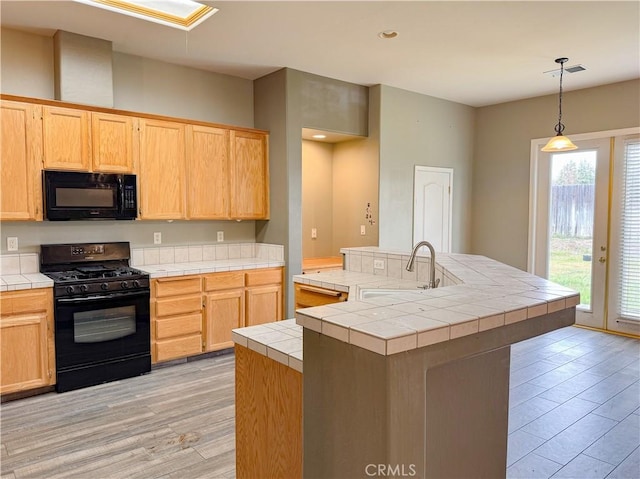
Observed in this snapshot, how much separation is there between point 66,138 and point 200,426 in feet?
8.22

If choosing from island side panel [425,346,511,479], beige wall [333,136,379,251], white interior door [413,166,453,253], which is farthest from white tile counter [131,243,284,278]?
island side panel [425,346,511,479]

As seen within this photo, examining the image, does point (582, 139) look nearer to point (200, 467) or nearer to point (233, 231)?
point (233, 231)

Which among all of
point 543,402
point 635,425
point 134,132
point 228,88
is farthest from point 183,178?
point 635,425

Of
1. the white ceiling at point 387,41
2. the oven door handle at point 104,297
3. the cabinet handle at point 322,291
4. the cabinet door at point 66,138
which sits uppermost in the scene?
the white ceiling at point 387,41

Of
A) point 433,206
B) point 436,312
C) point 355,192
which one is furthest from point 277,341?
point 433,206

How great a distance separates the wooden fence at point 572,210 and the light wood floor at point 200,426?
1868mm

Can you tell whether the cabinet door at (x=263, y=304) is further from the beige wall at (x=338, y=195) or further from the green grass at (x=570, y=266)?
the green grass at (x=570, y=266)

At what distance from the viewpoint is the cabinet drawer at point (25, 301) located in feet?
10.3

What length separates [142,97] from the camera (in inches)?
168

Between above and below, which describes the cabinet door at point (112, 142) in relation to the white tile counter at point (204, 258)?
above

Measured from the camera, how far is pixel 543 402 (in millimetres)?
3254

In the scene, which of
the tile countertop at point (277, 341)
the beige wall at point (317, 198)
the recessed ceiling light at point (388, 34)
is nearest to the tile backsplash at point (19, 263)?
the tile countertop at point (277, 341)

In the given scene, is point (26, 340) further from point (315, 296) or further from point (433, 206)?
point (433, 206)

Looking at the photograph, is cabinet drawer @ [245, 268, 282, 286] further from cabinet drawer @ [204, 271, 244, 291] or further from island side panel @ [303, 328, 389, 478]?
island side panel @ [303, 328, 389, 478]
